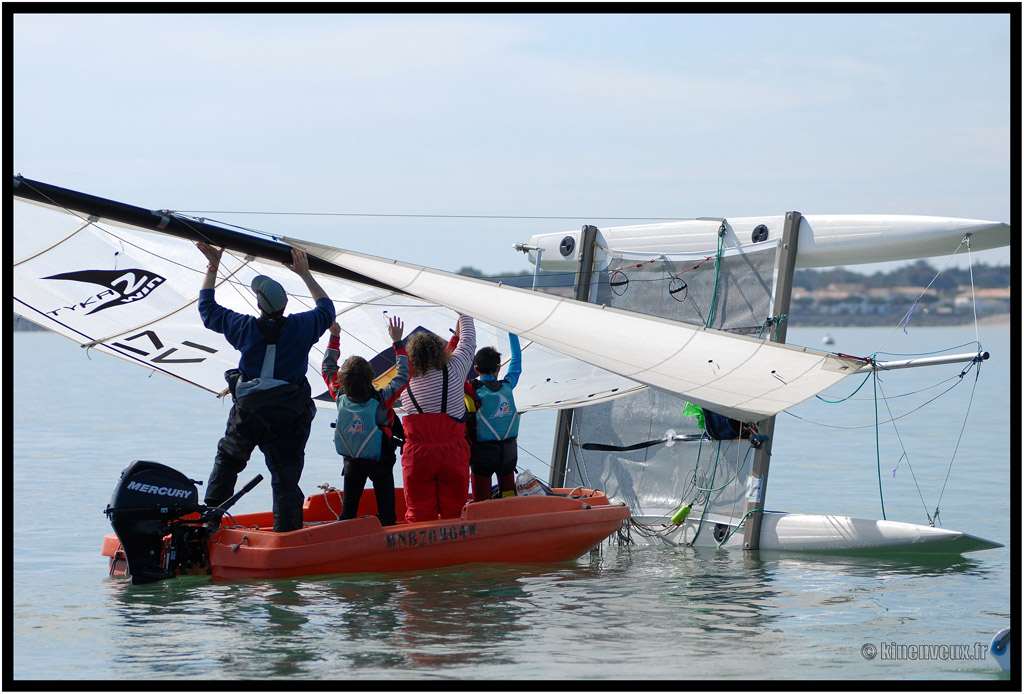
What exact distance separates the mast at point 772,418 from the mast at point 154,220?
3.76 meters

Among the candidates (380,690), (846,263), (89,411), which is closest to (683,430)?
(846,263)

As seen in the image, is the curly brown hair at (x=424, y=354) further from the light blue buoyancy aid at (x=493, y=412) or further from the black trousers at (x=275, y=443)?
the black trousers at (x=275, y=443)

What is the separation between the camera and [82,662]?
631 cm

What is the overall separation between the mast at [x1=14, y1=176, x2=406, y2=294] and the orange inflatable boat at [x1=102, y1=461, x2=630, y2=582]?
1.82m

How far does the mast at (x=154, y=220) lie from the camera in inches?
323

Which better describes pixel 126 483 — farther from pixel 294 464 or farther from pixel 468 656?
pixel 468 656

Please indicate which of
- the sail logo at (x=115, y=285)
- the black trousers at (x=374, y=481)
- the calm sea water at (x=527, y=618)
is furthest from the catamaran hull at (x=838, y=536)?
the sail logo at (x=115, y=285)

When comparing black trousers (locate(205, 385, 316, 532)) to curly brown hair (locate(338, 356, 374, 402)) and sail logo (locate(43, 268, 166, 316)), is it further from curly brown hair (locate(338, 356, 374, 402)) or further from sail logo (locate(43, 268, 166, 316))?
sail logo (locate(43, 268, 166, 316))

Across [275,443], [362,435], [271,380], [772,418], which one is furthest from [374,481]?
[772,418]

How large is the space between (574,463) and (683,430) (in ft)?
4.66

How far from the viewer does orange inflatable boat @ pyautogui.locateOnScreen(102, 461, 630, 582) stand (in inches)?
312

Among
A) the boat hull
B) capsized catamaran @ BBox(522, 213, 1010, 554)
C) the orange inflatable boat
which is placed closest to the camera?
the orange inflatable boat

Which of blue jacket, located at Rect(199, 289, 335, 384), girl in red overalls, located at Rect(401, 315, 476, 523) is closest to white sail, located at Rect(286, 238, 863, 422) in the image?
girl in red overalls, located at Rect(401, 315, 476, 523)
